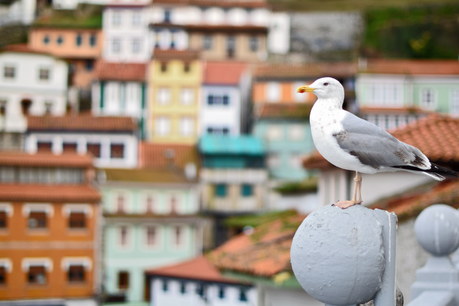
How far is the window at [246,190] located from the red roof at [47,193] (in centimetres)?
1484

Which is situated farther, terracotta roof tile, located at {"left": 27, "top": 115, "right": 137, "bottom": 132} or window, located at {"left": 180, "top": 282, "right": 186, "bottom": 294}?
terracotta roof tile, located at {"left": 27, "top": 115, "right": 137, "bottom": 132}

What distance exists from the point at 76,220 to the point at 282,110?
20742mm

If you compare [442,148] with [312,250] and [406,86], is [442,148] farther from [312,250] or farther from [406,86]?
[406,86]

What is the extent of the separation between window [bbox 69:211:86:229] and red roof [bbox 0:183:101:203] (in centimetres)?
78

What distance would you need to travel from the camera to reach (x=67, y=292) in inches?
1458

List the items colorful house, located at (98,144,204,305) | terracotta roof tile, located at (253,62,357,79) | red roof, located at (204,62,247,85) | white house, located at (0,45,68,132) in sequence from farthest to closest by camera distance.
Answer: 1. white house, located at (0,45,68,132)
2. red roof, located at (204,62,247,85)
3. terracotta roof tile, located at (253,62,357,79)
4. colorful house, located at (98,144,204,305)

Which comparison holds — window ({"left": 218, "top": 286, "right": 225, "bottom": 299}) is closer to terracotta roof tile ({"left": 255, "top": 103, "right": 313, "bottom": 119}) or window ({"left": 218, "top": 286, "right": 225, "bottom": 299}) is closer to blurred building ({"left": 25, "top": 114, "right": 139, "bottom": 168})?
blurred building ({"left": 25, "top": 114, "right": 139, "bottom": 168})

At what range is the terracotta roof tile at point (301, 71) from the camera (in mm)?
53281

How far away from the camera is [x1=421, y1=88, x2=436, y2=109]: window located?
54.8 meters

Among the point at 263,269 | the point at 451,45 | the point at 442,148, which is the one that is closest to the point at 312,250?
the point at 263,269

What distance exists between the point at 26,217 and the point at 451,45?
4852 centimetres

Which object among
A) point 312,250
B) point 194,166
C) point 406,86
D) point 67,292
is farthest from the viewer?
point 406,86

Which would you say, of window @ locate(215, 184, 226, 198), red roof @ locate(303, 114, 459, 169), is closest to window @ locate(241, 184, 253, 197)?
window @ locate(215, 184, 226, 198)

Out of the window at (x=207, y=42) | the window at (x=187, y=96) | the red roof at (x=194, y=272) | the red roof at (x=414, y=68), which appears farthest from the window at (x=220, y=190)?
the window at (x=207, y=42)
